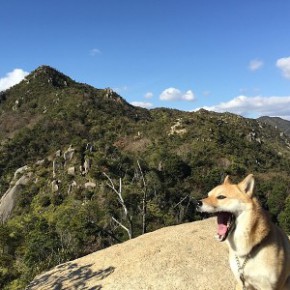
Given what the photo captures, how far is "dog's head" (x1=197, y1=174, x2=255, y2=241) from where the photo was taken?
5.89m

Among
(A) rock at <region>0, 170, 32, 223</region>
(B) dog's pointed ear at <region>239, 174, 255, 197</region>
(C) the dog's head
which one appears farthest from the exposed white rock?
(B) dog's pointed ear at <region>239, 174, 255, 197</region>

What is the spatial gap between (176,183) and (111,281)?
56.0 metres

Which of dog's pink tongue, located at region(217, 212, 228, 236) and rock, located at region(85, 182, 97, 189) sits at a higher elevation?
dog's pink tongue, located at region(217, 212, 228, 236)

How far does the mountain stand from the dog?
58.4 ft

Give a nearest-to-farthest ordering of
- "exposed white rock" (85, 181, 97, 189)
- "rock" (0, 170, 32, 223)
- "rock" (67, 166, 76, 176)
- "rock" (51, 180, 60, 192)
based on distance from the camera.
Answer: "exposed white rock" (85, 181, 97, 189)
"rock" (51, 180, 60, 192)
"rock" (67, 166, 76, 176)
"rock" (0, 170, 32, 223)

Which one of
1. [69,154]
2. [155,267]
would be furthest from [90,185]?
[155,267]

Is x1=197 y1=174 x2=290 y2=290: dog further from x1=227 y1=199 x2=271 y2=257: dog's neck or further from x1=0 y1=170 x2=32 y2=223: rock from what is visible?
x1=0 y1=170 x2=32 y2=223: rock

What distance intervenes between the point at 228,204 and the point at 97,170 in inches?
2192

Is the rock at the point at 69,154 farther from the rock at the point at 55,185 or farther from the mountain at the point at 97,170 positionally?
the rock at the point at 55,185

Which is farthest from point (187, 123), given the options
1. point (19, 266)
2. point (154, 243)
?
point (154, 243)

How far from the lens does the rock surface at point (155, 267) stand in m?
11.8

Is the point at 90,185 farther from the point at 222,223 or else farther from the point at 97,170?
the point at 222,223

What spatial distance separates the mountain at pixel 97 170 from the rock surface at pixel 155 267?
8791 millimetres

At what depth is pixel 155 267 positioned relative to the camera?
492 inches
